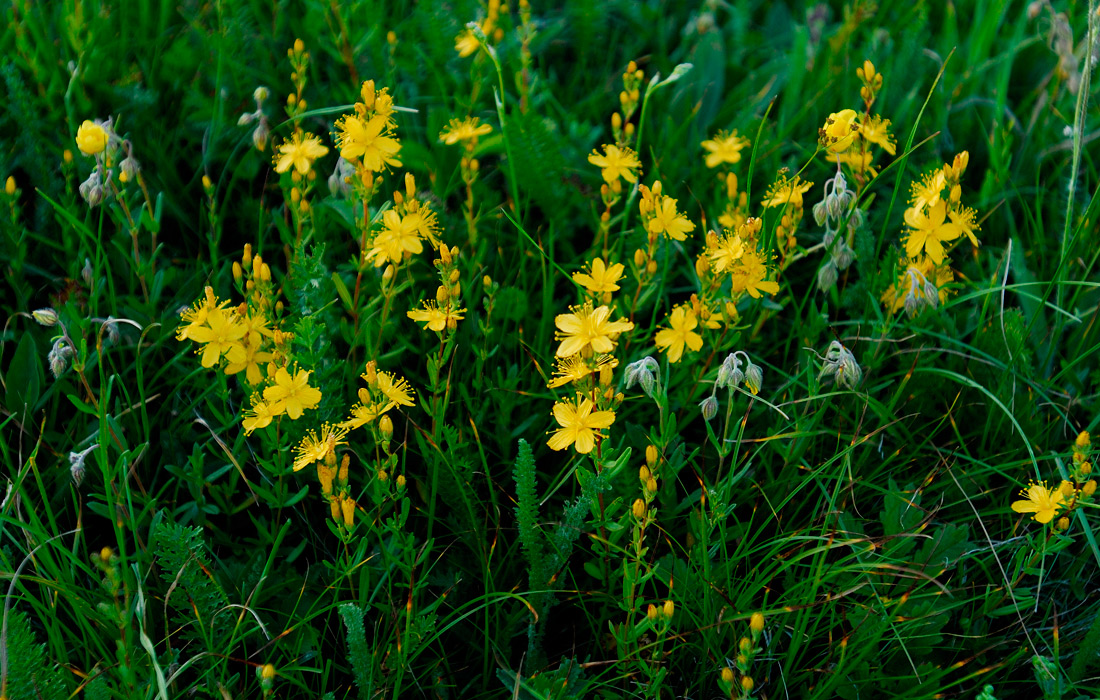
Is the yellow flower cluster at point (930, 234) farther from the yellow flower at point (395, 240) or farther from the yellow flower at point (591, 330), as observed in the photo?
the yellow flower at point (395, 240)

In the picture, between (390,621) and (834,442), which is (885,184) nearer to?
(834,442)

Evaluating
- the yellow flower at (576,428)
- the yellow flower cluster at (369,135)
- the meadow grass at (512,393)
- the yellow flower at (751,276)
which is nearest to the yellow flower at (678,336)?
the meadow grass at (512,393)

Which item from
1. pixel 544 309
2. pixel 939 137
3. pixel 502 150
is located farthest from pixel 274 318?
pixel 939 137

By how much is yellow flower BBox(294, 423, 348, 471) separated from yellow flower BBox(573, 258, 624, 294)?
57 cm

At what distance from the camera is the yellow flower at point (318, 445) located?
5.36 feet

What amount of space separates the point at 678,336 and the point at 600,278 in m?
A: 0.21

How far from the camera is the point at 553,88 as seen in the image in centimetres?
326

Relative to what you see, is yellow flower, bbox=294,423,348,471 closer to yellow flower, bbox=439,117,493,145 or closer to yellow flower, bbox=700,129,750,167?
yellow flower, bbox=439,117,493,145

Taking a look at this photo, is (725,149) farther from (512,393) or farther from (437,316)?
(437,316)

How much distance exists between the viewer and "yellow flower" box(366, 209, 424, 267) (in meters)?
1.88

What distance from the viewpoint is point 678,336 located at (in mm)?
1932

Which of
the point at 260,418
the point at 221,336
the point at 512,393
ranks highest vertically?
the point at 221,336

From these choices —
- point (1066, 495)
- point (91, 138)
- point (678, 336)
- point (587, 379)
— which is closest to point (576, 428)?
point (587, 379)

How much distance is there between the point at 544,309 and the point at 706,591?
0.84 metres
